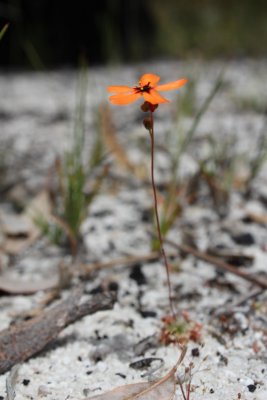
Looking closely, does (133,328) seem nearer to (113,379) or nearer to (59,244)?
(113,379)

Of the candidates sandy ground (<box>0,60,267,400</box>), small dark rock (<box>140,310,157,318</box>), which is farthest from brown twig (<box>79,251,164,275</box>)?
small dark rock (<box>140,310,157,318</box>)

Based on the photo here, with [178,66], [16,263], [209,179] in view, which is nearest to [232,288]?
[209,179]

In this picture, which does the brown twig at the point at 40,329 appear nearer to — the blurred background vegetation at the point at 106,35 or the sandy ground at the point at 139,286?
the sandy ground at the point at 139,286

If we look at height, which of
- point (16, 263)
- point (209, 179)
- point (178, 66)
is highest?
point (178, 66)

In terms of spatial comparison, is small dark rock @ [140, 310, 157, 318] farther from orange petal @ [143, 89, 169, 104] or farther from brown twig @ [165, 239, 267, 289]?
orange petal @ [143, 89, 169, 104]

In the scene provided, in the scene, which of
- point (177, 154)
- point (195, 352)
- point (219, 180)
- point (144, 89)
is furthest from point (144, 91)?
point (219, 180)

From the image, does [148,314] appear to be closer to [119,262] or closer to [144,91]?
[119,262]
